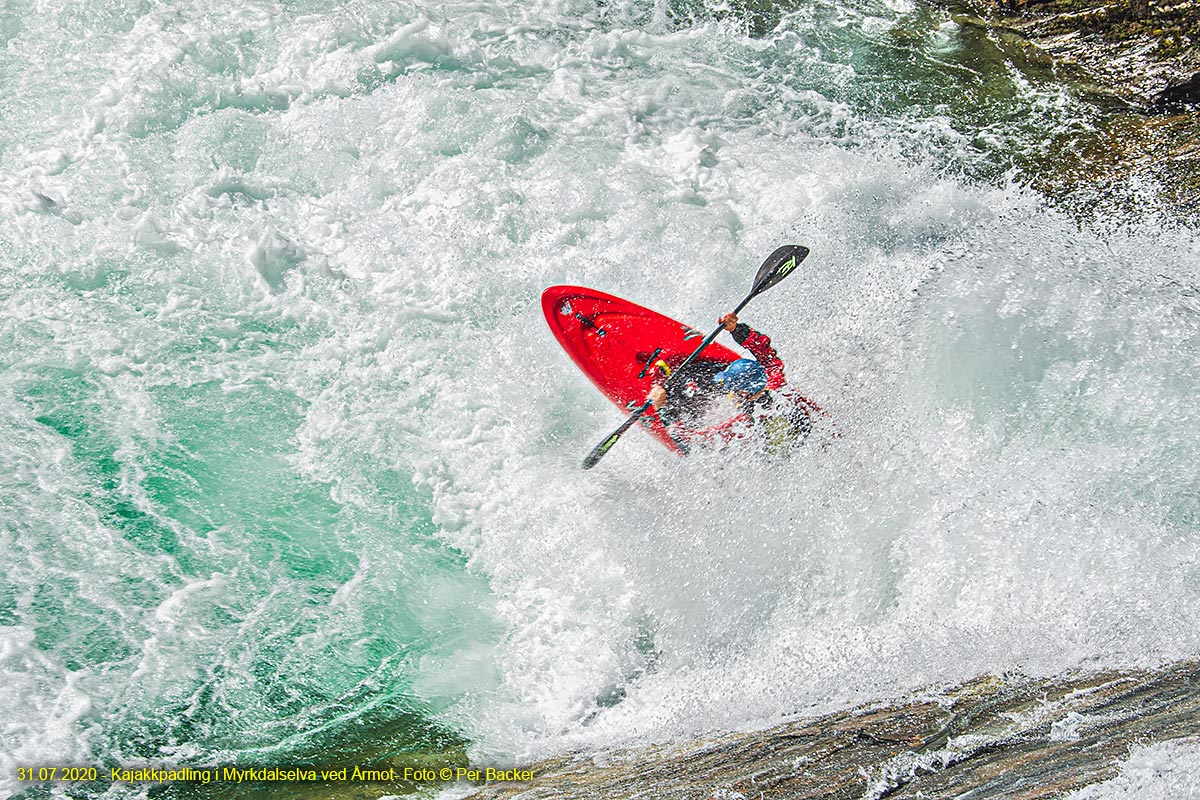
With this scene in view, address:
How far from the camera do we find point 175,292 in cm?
757

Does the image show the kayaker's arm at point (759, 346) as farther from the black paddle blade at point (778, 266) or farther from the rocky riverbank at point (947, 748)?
the rocky riverbank at point (947, 748)

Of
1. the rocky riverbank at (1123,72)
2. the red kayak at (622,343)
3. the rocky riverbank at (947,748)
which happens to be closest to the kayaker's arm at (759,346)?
the red kayak at (622,343)

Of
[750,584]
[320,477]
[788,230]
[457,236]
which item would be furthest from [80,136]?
[750,584]

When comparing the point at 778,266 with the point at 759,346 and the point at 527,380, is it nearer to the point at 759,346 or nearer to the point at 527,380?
the point at 759,346

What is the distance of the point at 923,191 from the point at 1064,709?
215 inches

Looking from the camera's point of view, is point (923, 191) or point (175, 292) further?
point (923, 191)

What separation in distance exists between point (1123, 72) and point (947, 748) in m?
8.13

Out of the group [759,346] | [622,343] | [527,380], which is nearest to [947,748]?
[759,346]

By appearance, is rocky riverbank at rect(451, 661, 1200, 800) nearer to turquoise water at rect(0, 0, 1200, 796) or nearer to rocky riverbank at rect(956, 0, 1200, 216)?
turquoise water at rect(0, 0, 1200, 796)

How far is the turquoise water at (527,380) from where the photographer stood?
536 centimetres

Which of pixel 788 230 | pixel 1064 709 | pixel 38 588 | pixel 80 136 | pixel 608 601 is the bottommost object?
pixel 608 601

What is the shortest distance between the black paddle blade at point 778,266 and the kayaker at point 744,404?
536 mm

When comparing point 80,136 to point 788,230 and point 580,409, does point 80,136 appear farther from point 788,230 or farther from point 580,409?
point 788,230

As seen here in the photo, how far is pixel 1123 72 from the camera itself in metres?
9.18
